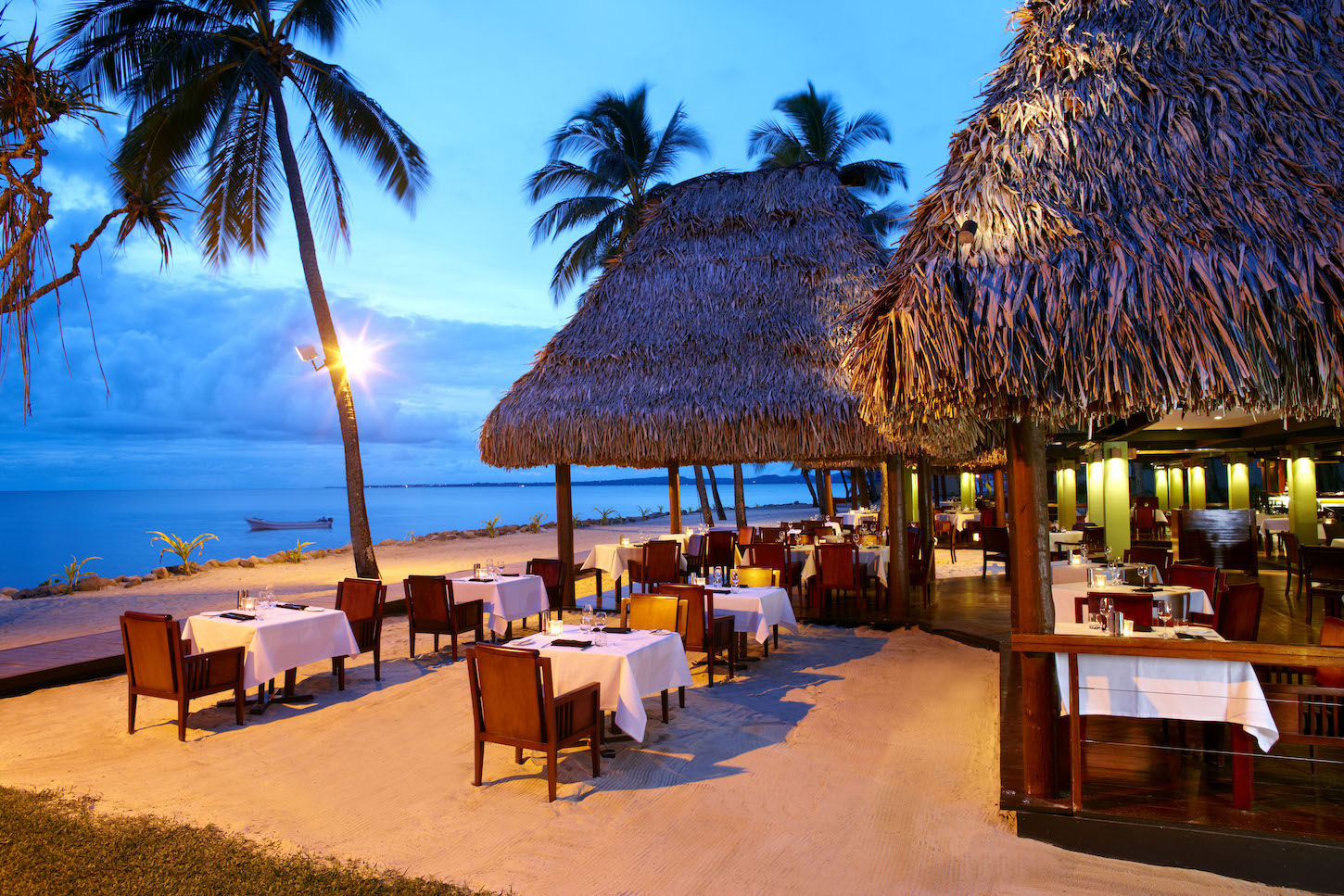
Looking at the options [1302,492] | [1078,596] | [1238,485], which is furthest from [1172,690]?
[1238,485]

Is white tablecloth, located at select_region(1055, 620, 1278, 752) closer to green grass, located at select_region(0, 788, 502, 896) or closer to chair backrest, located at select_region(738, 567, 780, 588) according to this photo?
green grass, located at select_region(0, 788, 502, 896)

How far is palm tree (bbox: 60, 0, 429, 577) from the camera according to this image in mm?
10453

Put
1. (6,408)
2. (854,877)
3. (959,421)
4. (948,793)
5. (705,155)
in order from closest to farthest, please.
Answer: (6,408)
(854,877)
(948,793)
(959,421)
(705,155)

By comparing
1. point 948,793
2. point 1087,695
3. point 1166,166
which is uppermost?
point 1166,166

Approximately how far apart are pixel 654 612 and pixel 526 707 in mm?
2109

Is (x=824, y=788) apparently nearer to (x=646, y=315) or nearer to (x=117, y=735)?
(x=117, y=735)

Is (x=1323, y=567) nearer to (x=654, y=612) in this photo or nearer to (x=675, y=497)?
(x=654, y=612)

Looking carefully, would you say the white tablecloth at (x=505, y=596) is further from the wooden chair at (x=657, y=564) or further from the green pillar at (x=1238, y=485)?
the green pillar at (x=1238, y=485)

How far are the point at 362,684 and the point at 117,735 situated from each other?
5.86 feet

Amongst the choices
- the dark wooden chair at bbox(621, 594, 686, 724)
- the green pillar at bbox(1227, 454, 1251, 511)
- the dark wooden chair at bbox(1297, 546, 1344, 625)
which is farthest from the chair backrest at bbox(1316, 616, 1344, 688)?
the green pillar at bbox(1227, 454, 1251, 511)

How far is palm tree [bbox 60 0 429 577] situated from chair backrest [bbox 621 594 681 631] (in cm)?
586

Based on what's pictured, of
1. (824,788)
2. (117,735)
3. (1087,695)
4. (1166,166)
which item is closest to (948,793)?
(824,788)

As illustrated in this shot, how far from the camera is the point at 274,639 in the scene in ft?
19.2

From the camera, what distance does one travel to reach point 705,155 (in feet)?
67.3
